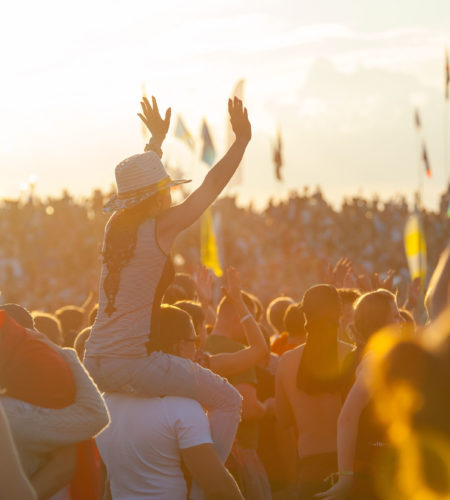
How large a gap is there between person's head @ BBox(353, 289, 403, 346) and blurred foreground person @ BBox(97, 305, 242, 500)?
34.2 inches

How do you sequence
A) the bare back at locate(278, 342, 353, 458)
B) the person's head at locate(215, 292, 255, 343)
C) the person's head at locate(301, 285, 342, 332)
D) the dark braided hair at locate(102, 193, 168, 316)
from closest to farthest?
the dark braided hair at locate(102, 193, 168, 316)
the person's head at locate(301, 285, 342, 332)
the bare back at locate(278, 342, 353, 458)
the person's head at locate(215, 292, 255, 343)

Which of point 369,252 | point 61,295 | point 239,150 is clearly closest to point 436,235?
point 369,252

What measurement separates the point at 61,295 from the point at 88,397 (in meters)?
20.1

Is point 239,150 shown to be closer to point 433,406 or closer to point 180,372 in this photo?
point 180,372

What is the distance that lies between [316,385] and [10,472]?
282cm

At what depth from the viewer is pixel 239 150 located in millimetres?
3771

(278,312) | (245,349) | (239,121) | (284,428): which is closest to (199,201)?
(239,121)

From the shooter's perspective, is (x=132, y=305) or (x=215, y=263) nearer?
(x=132, y=305)

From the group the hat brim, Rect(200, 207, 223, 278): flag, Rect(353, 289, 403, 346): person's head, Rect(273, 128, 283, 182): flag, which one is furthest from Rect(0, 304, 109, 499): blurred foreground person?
Rect(273, 128, 283, 182): flag

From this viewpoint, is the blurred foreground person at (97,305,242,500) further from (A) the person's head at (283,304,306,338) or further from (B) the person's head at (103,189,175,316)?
(A) the person's head at (283,304,306,338)

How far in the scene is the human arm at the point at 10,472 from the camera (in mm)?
2352

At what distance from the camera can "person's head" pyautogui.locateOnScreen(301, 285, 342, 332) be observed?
4812 mm

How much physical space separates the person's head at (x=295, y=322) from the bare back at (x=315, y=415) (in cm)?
116

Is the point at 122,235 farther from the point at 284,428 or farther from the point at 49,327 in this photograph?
the point at 49,327
